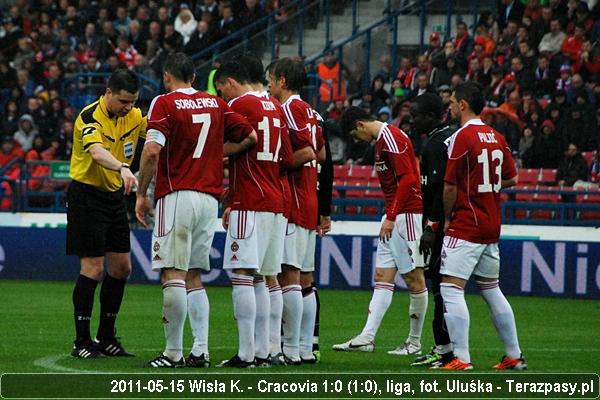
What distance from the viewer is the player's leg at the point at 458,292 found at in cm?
982

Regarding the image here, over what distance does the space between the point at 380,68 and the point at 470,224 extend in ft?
49.8

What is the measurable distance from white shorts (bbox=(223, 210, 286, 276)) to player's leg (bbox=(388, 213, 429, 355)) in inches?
81.9

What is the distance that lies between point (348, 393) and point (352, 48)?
58.2 feet

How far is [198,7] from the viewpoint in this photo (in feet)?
93.7

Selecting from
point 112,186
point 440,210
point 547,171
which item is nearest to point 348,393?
point 440,210

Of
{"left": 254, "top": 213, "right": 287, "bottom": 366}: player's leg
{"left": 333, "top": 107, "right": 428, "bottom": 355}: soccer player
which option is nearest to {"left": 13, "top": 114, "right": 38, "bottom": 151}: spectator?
{"left": 333, "top": 107, "right": 428, "bottom": 355}: soccer player

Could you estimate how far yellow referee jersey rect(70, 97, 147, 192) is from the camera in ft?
34.4

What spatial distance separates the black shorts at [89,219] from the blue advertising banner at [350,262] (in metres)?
8.53

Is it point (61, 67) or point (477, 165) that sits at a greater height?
point (61, 67)

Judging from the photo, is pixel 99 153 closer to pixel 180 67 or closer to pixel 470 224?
pixel 180 67

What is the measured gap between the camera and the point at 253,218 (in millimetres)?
9703

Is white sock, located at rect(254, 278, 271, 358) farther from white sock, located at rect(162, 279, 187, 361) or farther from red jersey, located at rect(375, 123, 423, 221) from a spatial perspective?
red jersey, located at rect(375, 123, 423, 221)

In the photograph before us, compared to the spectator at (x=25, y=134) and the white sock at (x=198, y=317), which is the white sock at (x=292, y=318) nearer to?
the white sock at (x=198, y=317)

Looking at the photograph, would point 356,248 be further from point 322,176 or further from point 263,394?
point 263,394
